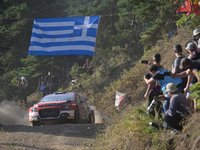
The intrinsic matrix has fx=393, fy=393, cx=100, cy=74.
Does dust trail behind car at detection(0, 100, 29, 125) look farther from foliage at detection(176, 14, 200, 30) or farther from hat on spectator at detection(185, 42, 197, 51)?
hat on spectator at detection(185, 42, 197, 51)

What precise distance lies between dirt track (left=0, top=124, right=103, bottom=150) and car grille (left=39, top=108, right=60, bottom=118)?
2.02 ft

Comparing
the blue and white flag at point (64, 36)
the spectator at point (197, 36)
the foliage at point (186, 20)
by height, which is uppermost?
the blue and white flag at point (64, 36)

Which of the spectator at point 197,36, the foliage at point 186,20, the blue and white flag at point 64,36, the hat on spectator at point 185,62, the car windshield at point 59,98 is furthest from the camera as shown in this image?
the blue and white flag at point 64,36

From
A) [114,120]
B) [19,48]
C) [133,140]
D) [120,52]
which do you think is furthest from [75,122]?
[19,48]

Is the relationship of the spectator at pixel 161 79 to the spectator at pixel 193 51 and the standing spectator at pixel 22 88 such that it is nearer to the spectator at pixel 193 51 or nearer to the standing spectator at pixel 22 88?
the spectator at pixel 193 51

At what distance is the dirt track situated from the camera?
1120 centimetres

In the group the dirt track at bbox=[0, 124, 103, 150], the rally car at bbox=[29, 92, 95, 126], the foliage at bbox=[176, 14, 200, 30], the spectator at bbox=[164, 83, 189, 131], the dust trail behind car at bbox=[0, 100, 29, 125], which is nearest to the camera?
the spectator at bbox=[164, 83, 189, 131]

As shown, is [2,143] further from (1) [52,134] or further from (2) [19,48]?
(2) [19,48]

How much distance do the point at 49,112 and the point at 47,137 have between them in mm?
2955

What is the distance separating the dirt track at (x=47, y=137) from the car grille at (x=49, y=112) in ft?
2.02

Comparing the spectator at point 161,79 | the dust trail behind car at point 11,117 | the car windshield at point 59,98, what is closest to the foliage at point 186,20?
the spectator at point 161,79

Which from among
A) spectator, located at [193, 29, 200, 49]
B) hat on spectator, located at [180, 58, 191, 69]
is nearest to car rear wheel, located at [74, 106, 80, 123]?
spectator, located at [193, 29, 200, 49]

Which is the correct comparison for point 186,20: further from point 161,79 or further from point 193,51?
point 161,79

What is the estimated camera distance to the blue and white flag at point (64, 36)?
74.7 feet
